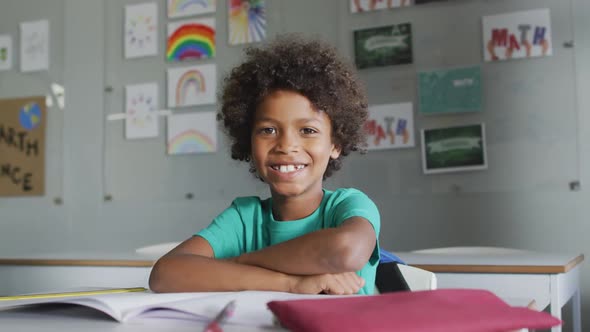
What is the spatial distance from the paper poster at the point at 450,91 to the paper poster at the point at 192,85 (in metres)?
0.98

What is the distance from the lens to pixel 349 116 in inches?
45.9

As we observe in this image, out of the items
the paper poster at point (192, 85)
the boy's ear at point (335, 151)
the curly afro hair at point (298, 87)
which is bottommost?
the boy's ear at point (335, 151)

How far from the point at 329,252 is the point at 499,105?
5.66 feet

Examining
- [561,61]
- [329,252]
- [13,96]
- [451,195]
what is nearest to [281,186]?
[329,252]

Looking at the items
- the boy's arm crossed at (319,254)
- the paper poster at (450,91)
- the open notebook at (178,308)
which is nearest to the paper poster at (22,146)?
the paper poster at (450,91)

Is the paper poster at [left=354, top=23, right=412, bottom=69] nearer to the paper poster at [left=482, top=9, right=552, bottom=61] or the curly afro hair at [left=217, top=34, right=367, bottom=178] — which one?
the paper poster at [left=482, top=9, right=552, bottom=61]

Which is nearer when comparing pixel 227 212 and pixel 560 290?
pixel 227 212

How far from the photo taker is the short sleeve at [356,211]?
103cm

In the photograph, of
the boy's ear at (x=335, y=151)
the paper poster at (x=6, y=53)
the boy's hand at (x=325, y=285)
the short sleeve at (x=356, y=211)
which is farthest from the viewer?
the paper poster at (x=6, y=53)

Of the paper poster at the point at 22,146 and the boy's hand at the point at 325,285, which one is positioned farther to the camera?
the paper poster at the point at 22,146

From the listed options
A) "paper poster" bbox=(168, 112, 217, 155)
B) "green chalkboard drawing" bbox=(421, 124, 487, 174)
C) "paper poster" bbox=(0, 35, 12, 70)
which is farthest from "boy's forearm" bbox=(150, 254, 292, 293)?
"paper poster" bbox=(0, 35, 12, 70)

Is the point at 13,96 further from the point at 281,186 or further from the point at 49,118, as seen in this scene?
the point at 281,186

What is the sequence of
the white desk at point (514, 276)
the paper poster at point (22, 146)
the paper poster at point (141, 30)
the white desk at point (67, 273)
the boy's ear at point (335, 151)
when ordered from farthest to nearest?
the paper poster at point (22, 146)
the paper poster at point (141, 30)
the white desk at point (67, 273)
the white desk at point (514, 276)
the boy's ear at point (335, 151)

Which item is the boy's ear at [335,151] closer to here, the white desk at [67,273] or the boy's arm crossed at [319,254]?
the boy's arm crossed at [319,254]
